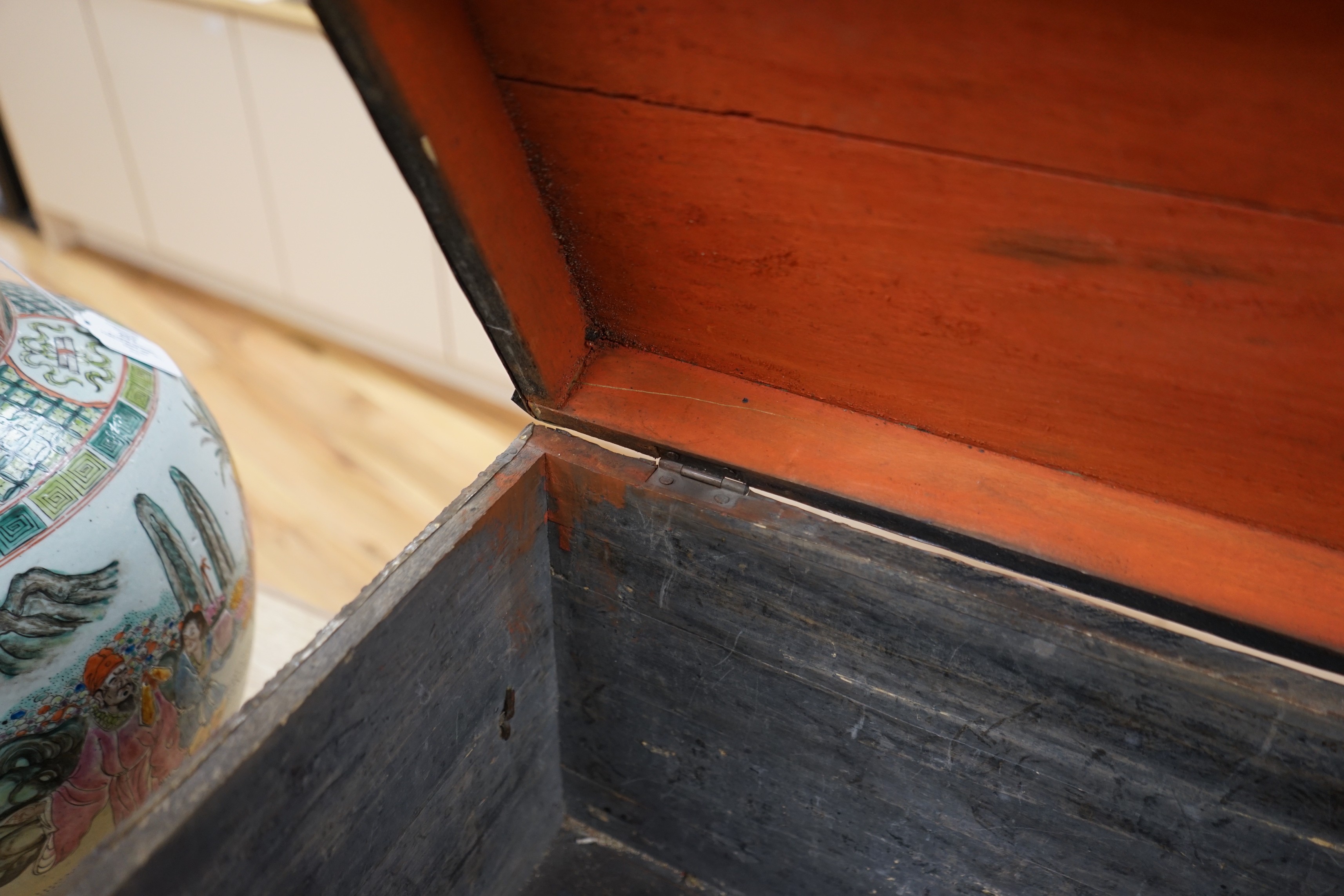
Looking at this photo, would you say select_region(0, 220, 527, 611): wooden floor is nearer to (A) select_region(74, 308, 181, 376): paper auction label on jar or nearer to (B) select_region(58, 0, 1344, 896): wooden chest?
(A) select_region(74, 308, 181, 376): paper auction label on jar

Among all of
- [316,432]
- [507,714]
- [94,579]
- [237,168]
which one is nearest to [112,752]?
[94,579]

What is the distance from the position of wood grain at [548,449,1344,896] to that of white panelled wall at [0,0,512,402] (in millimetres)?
1153

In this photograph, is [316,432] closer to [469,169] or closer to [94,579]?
[94,579]

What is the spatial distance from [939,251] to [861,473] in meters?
0.19

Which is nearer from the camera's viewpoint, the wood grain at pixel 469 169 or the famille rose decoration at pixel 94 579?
the wood grain at pixel 469 169

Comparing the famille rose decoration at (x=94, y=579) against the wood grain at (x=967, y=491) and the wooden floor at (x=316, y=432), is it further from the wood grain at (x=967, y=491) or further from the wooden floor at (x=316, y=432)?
the wooden floor at (x=316, y=432)

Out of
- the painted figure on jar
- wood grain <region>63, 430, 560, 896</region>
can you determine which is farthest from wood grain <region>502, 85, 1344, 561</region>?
the painted figure on jar

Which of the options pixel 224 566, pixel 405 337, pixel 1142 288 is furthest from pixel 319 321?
pixel 1142 288

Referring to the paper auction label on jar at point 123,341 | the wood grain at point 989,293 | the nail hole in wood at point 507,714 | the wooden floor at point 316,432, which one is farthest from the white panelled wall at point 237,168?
the wood grain at point 989,293

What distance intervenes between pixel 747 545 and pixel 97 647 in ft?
1.66

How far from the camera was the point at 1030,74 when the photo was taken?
0.54 metres

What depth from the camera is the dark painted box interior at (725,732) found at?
2.33ft

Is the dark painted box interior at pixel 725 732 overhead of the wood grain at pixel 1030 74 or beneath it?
beneath

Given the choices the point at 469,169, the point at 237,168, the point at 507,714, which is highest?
the point at 237,168
